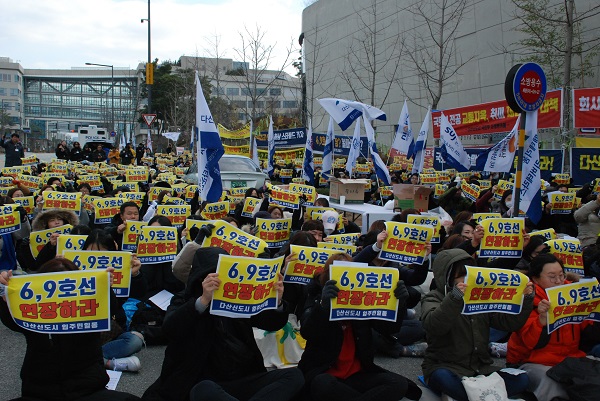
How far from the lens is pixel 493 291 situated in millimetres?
4938

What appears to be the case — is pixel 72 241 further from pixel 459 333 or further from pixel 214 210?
pixel 459 333

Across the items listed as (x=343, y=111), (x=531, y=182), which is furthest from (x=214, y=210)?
(x=343, y=111)

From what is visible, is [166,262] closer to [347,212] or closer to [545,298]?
[545,298]

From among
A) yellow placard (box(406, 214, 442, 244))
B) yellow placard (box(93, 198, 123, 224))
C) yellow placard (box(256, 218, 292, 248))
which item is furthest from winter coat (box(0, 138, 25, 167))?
yellow placard (box(406, 214, 442, 244))

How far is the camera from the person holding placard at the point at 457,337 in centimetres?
505

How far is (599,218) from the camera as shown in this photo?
9453 mm

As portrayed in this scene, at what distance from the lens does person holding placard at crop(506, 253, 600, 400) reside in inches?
206

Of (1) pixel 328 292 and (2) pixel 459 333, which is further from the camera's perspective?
(2) pixel 459 333

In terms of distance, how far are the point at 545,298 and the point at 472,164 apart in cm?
1626

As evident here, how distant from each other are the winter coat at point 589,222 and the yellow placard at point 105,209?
280 inches

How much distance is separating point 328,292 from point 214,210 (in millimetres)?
5799

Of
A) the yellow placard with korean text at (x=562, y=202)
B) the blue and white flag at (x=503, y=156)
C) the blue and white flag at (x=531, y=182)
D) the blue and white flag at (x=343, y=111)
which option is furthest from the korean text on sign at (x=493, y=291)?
the blue and white flag at (x=343, y=111)

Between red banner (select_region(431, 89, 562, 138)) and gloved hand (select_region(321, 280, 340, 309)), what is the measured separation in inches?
496

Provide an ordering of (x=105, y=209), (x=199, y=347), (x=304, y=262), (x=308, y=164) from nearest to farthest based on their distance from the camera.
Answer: (x=199, y=347) → (x=304, y=262) → (x=105, y=209) → (x=308, y=164)
